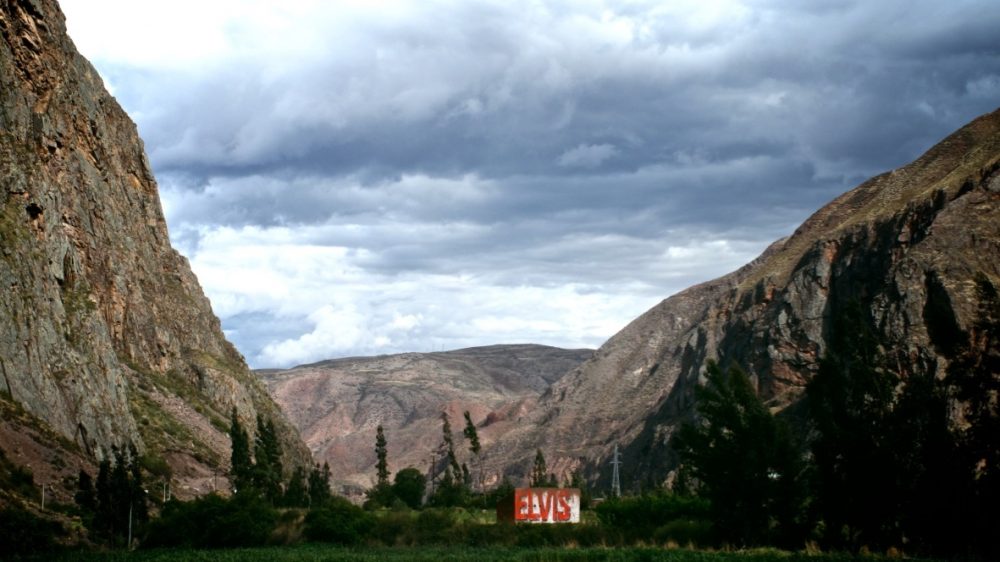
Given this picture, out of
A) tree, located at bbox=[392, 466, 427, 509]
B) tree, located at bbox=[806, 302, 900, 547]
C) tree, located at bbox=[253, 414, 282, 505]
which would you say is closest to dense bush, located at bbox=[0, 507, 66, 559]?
tree, located at bbox=[806, 302, 900, 547]

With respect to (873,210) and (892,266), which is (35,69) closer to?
(892,266)

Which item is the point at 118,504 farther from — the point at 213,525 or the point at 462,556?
the point at 462,556

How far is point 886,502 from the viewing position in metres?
57.3

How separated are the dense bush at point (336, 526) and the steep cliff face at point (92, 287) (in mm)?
21762

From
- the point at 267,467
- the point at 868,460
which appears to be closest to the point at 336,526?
the point at 868,460

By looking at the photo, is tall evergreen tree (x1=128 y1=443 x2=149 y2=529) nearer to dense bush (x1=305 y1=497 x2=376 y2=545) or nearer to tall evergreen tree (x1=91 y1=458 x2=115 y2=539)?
tall evergreen tree (x1=91 y1=458 x2=115 y2=539)

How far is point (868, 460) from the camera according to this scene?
191 ft

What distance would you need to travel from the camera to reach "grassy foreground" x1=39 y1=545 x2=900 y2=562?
171 feet

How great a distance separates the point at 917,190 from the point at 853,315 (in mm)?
115982

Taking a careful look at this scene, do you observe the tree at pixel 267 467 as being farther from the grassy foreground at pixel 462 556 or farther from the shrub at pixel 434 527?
the grassy foreground at pixel 462 556

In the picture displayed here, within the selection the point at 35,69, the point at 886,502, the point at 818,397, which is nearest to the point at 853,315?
the point at 818,397

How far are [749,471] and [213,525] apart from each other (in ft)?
113

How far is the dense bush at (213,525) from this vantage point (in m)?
69.1

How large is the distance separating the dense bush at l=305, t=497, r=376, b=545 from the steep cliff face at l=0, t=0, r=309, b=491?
21.8 meters
